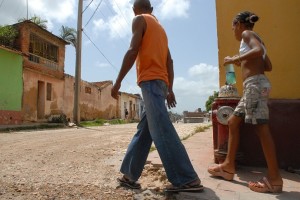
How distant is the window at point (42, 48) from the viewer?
19752 mm

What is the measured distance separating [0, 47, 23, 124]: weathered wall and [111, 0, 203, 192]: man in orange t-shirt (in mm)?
14878

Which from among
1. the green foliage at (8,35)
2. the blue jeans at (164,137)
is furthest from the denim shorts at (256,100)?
the green foliage at (8,35)

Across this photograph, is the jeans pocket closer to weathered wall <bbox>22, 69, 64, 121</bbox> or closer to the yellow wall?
the yellow wall

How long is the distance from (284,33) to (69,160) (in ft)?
10.0

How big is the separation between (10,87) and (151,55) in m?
16.3

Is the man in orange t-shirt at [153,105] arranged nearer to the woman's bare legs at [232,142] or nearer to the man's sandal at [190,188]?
the man's sandal at [190,188]

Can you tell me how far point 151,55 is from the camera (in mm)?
2744

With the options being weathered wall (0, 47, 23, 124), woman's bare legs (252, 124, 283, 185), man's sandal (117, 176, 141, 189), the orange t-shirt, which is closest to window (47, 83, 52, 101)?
weathered wall (0, 47, 23, 124)

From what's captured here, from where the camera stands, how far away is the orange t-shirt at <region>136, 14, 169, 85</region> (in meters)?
2.73

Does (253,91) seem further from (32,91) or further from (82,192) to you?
(32,91)

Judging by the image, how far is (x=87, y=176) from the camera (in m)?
3.32

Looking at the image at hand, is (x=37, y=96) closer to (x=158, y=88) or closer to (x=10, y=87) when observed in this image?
(x=10, y=87)

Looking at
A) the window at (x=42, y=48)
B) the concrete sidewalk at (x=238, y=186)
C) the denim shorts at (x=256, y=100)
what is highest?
the window at (x=42, y=48)

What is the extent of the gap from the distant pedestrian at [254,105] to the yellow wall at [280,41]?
32.1 inches
